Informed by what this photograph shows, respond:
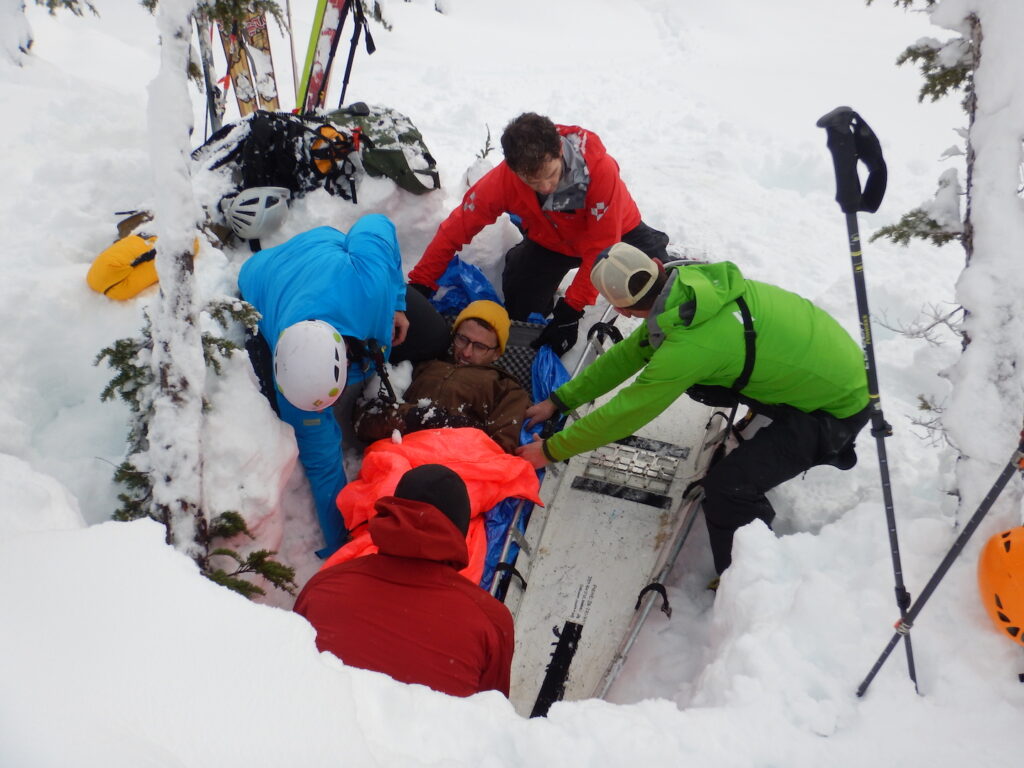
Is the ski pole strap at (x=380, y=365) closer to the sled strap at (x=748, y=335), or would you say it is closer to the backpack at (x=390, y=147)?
the backpack at (x=390, y=147)

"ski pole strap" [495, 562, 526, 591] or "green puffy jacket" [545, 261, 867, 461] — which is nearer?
"green puffy jacket" [545, 261, 867, 461]

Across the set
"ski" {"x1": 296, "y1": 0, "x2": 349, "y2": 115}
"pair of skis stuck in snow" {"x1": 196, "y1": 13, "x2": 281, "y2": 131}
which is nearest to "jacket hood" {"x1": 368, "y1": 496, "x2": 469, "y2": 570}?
"ski" {"x1": 296, "y1": 0, "x2": 349, "y2": 115}

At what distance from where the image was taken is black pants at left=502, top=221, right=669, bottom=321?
4.85 meters

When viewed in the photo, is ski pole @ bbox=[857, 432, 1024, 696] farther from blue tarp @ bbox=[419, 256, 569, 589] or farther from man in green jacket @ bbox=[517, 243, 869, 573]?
blue tarp @ bbox=[419, 256, 569, 589]

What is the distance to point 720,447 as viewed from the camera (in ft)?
13.2

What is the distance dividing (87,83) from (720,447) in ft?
19.7

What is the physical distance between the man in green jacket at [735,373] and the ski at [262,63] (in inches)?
190

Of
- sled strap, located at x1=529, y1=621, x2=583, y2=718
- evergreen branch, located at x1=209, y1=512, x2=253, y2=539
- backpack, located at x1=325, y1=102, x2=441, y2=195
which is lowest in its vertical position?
sled strap, located at x1=529, y1=621, x2=583, y2=718

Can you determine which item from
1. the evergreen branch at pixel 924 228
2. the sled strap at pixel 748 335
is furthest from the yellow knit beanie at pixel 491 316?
the evergreen branch at pixel 924 228

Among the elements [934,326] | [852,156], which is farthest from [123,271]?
[934,326]

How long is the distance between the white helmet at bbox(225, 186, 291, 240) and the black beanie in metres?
2.56

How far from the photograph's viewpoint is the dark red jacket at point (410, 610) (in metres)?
2.21

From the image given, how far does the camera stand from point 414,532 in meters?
2.25

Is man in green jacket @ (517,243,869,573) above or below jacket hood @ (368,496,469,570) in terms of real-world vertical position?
above
